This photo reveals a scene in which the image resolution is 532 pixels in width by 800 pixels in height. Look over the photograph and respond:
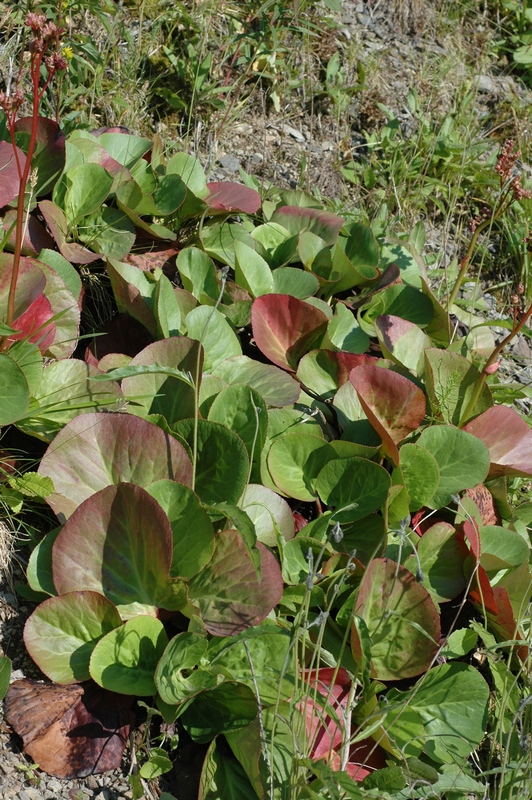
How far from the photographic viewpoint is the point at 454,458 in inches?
76.5

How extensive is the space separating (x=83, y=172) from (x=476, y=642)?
1.64m

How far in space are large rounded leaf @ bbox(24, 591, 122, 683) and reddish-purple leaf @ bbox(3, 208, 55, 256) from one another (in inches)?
37.6

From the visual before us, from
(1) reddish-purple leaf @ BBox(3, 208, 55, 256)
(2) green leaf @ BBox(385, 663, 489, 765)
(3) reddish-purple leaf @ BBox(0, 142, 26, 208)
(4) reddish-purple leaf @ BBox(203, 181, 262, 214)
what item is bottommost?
(2) green leaf @ BBox(385, 663, 489, 765)

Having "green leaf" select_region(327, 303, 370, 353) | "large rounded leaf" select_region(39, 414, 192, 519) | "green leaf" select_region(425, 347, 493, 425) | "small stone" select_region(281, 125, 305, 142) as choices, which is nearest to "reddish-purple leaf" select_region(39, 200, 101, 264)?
"large rounded leaf" select_region(39, 414, 192, 519)

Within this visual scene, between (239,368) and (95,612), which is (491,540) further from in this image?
(95,612)


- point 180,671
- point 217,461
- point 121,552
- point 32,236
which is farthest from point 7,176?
point 180,671

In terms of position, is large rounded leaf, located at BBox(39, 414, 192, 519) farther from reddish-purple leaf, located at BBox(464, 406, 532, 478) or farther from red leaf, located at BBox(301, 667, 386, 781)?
reddish-purple leaf, located at BBox(464, 406, 532, 478)

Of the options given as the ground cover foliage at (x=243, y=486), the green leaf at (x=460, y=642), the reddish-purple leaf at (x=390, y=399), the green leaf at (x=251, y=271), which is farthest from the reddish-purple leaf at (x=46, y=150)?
the green leaf at (x=460, y=642)

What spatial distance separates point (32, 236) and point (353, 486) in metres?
1.09

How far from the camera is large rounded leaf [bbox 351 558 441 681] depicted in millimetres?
1586

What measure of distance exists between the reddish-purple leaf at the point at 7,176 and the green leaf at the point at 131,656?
1116 millimetres

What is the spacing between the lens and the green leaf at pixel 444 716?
151 centimetres

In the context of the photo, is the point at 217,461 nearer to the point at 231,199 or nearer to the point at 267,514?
the point at 267,514

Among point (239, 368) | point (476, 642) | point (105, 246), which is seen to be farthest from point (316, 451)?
point (105, 246)
